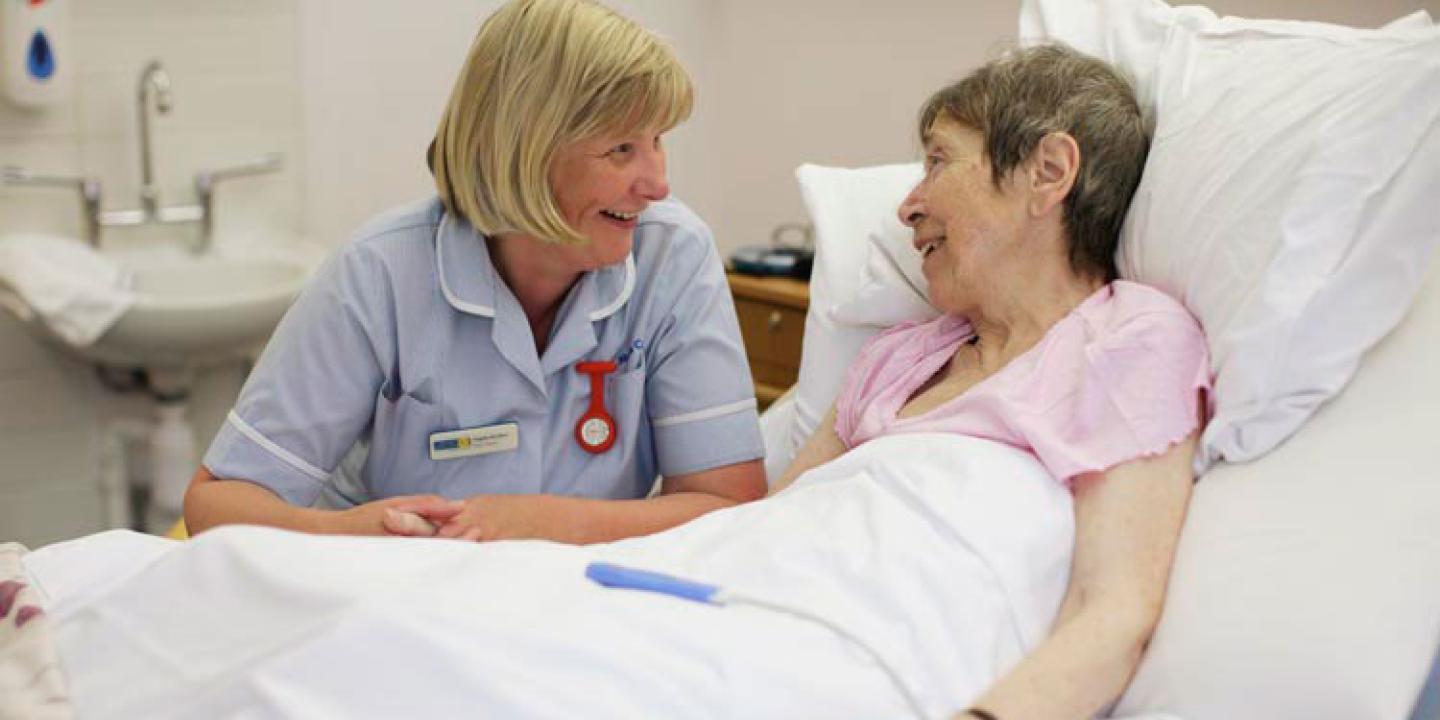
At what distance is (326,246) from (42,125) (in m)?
0.61

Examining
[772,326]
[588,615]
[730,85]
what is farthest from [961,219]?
[730,85]

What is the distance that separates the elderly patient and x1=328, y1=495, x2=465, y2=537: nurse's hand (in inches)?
16.2

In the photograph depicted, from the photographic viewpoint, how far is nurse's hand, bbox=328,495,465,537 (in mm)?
1480

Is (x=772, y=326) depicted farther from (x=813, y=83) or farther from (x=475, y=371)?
(x=475, y=371)

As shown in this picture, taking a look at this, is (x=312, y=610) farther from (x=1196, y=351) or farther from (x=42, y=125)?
(x=42, y=125)

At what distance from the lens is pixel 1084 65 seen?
5.33 feet

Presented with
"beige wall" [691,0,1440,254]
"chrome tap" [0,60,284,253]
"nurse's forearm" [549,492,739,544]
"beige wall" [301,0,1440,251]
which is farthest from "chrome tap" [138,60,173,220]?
"nurse's forearm" [549,492,739,544]

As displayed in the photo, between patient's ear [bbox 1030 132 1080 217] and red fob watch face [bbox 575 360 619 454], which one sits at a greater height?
patient's ear [bbox 1030 132 1080 217]

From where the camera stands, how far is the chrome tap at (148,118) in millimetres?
2852

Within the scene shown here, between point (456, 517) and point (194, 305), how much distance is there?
1.39m

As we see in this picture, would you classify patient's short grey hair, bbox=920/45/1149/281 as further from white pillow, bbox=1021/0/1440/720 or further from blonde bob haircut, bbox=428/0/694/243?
blonde bob haircut, bbox=428/0/694/243

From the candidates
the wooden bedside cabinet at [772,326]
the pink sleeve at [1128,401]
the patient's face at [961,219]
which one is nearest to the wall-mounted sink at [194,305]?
the wooden bedside cabinet at [772,326]

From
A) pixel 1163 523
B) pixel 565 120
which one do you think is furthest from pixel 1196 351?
pixel 565 120

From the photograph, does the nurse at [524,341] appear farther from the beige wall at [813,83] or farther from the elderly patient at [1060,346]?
the beige wall at [813,83]
